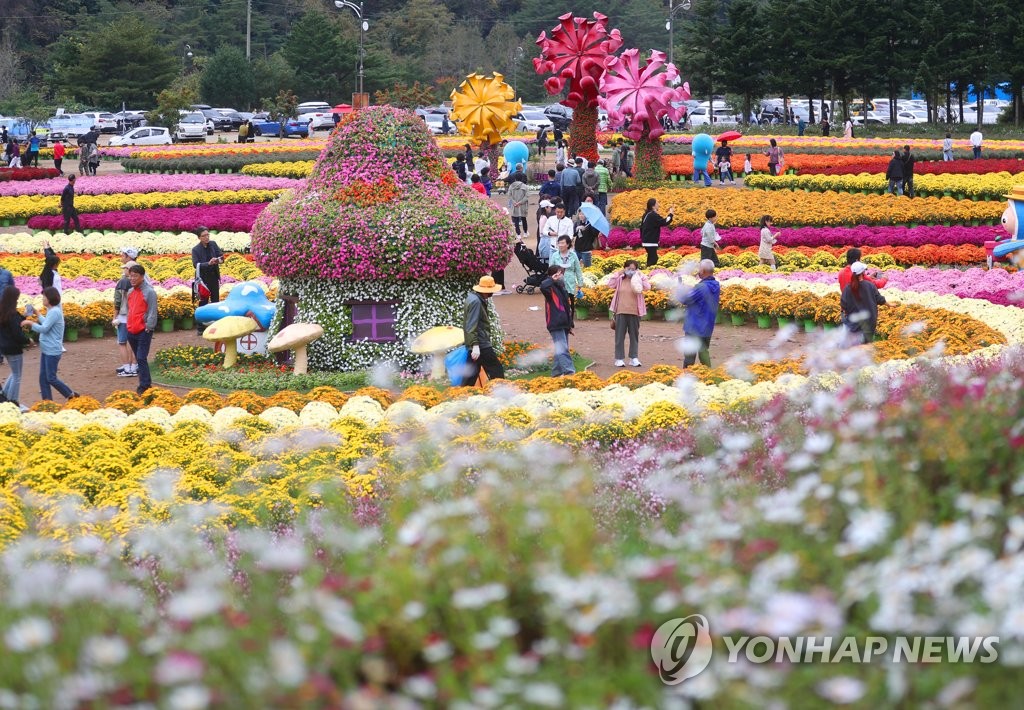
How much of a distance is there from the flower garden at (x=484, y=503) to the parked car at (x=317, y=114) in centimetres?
4199

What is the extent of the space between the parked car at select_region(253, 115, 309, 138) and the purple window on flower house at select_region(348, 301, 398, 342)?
144 ft

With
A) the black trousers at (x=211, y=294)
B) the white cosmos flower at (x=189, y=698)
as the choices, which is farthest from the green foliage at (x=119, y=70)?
the white cosmos flower at (x=189, y=698)

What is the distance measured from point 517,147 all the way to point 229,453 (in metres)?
23.7

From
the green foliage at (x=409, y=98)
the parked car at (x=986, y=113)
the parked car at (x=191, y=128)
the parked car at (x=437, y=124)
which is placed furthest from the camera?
the parked car at (x=986, y=113)

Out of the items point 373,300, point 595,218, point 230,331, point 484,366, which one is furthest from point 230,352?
point 595,218

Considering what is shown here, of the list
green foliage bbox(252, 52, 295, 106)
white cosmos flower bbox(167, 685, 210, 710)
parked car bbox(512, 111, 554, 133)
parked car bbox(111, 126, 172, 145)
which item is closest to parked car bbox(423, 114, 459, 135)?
parked car bbox(512, 111, 554, 133)

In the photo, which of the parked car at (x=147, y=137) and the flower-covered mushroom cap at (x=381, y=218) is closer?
the flower-covered mushroom cap at (x=381, y=218)

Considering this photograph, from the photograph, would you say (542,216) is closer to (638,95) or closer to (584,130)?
(638,95)

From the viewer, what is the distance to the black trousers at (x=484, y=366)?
12.4 meters

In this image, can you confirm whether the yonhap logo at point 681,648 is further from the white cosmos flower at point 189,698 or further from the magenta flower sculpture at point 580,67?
the magenta flower sculpture at point 580,67

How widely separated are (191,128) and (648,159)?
27.0 m

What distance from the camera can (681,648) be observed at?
15.0 feet

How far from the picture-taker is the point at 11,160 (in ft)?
140

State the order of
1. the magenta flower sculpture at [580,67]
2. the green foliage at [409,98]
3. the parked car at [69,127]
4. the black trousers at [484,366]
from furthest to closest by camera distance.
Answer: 1. the green foliage at [409,98]
2. the parked car at [69,127]
3. the magenta flower sculpture at [580,67]
4. the black trousers at [484,366]
